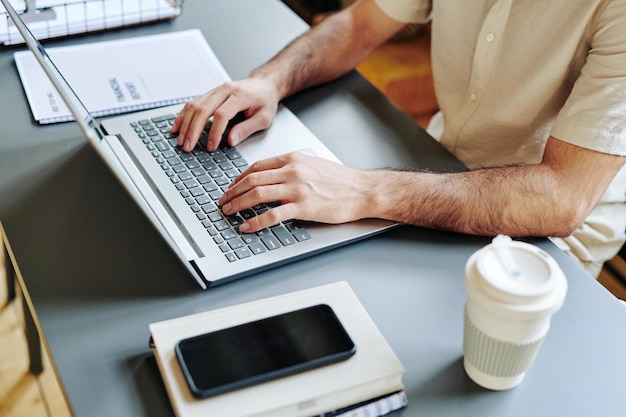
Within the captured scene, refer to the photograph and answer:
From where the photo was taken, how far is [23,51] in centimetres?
130

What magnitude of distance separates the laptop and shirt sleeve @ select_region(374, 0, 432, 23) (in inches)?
13.0

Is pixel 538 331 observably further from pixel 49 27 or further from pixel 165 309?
pixel 49 27

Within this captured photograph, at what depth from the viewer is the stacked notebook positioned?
69cm

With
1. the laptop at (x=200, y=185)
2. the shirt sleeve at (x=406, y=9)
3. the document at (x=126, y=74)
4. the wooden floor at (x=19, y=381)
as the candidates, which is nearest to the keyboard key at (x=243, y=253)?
the laptop at (x=200, y=185)

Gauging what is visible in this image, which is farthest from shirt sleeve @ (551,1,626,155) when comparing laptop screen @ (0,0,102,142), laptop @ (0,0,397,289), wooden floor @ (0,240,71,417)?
wooden floor @ (0,240,71,417)

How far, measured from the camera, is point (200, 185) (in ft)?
3.31

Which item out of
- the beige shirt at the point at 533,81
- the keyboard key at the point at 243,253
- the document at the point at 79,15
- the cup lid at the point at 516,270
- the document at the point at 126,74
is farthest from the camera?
the document at the point at 79,15

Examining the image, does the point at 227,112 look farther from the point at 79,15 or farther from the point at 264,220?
the point at 79,15

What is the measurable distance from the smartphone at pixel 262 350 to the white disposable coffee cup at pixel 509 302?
13 centimetres

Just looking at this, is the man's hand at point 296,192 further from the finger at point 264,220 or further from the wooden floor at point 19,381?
the wooden floor at point 19,381

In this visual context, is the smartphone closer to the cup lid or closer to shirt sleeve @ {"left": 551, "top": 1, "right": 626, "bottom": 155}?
the cup lid

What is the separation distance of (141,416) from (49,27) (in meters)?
0.87

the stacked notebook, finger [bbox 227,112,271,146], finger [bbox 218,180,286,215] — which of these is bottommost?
the stacked notebook

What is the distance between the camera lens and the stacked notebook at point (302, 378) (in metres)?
0.69
